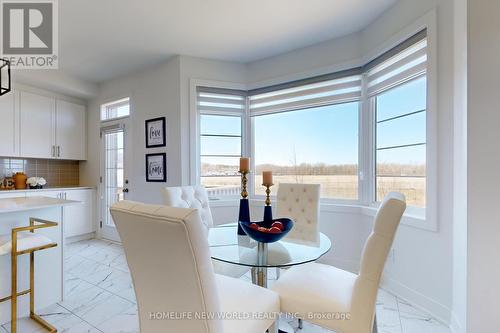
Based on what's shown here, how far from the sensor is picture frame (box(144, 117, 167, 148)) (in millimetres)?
3395

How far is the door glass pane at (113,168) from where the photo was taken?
4012mm

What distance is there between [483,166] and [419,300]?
1.36 meters

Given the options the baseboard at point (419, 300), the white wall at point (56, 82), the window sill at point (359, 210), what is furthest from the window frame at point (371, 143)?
the white wall at point (56, 82)

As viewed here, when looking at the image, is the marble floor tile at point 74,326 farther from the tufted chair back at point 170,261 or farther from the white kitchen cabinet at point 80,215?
the white kitchen cabinet at point 80,215

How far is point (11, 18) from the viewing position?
2318 millimetres

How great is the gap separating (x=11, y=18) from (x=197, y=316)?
3125 mm

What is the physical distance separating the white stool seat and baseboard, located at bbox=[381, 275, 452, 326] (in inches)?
114

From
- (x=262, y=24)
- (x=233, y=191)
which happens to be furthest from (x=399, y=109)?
(x=233, y=191)

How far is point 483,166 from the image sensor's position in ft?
4.27

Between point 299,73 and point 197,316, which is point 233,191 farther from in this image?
point 197,316

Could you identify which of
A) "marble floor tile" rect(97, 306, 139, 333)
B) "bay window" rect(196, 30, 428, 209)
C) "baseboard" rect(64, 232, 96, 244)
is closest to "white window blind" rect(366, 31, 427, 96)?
"bay window" rect(196, 30, 428, 209)

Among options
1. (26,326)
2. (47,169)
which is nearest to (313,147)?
(26,326)

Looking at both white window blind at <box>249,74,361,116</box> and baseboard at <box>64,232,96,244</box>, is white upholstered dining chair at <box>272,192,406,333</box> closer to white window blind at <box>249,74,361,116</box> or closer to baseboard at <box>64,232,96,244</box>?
white window blind at <box>249,74,361,116</box>

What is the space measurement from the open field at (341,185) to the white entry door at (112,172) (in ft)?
5.08
